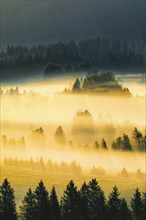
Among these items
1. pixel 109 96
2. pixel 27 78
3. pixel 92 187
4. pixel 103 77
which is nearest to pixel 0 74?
pixel 27 78

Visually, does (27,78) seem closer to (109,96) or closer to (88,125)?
(88,125)

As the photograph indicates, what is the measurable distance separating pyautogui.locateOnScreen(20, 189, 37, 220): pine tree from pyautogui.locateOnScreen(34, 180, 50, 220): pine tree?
0.99 feet

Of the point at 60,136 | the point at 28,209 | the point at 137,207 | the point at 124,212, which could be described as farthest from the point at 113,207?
the point at 60,136

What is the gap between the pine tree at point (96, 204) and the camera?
4369cm

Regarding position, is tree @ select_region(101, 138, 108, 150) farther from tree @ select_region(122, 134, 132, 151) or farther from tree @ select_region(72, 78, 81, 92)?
tree @ select_region(72, 78, 81, 92)

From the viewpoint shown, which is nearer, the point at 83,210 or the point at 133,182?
the point at 83,210

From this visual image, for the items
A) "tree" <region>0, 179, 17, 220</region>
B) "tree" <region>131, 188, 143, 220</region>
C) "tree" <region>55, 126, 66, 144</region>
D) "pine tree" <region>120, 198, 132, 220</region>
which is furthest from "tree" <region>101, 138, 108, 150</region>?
"tree" <region>0, 179, 17, 220</region>

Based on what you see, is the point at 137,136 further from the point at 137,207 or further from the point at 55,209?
the point at 55,209

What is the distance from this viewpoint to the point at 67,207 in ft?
145

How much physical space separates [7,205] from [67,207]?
3971mm

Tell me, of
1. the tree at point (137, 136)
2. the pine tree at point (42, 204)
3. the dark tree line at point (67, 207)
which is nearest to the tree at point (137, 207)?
the dark tree line at point (67, 207)

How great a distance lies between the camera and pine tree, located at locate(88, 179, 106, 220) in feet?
143

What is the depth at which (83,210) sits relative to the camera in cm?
4388

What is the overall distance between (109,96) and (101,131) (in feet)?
65.8
